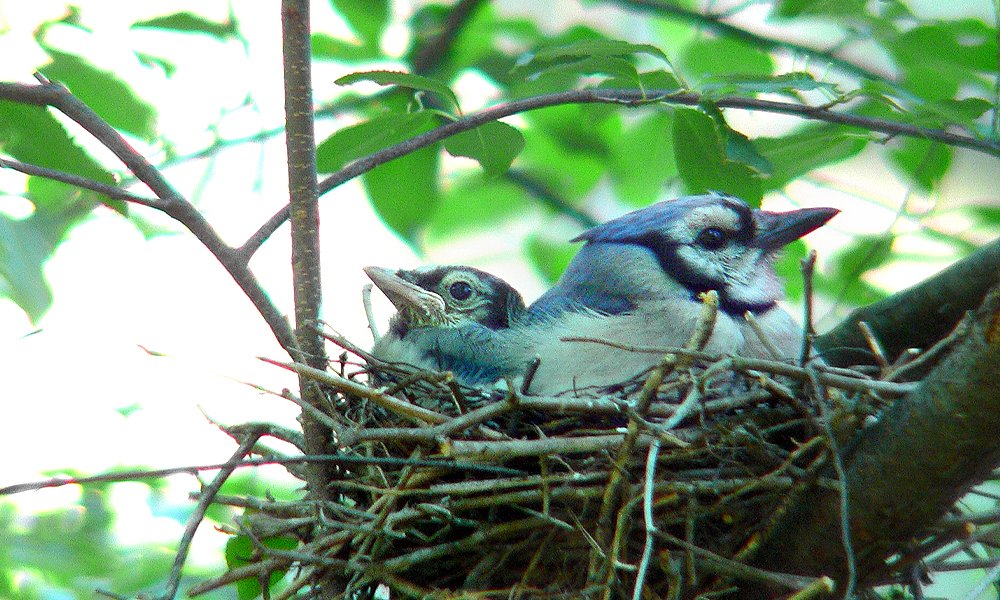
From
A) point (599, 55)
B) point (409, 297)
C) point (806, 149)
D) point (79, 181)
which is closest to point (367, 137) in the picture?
point (409, 297)

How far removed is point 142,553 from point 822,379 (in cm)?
227

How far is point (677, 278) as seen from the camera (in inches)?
86.9

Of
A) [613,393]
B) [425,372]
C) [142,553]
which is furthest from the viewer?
[142,553]

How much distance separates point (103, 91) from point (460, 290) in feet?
2.96

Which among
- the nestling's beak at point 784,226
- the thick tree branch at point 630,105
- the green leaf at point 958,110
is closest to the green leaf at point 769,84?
the thick tree branch at point 630,105

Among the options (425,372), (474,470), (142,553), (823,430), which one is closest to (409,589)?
(474,470)

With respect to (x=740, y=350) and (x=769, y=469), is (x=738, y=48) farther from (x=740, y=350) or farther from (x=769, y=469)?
(x=769, y=469)

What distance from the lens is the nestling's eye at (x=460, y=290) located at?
87.3 inches

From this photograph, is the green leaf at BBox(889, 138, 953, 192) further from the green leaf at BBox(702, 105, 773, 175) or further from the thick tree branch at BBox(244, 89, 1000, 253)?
the green leaf at BBox(702, 105, 773, 175)

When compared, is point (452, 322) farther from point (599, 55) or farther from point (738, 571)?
point (738, 571)

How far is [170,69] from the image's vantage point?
2.20m

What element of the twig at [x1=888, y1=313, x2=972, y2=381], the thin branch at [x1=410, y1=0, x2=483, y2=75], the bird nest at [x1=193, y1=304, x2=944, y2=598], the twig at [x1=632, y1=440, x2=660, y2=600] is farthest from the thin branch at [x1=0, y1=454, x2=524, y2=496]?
the thin branch at [x1=410, y1=0, x2=483, y2=75]

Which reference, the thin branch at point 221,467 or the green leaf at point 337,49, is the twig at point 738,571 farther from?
the green leaf at point 337,49

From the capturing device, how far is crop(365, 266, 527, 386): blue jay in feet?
6.57
